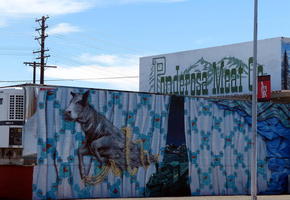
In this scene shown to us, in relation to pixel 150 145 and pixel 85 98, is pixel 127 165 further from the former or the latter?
pixel 85 98

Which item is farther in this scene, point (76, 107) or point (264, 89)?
point (264, 89)

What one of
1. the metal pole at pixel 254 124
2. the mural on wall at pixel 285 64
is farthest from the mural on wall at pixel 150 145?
the metal pole at pixel 254 124

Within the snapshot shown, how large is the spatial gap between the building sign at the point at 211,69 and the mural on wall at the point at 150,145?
3563 millimetres

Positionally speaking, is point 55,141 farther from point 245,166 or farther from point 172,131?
point 245,166

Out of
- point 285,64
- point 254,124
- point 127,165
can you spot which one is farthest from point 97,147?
point 285,64

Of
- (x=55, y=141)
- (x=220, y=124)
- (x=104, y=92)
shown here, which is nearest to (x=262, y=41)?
(x=220, y=124)

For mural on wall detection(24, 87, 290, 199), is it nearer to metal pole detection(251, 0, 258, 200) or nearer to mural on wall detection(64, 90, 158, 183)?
mural on wall detection(64, 90, 158, 183)

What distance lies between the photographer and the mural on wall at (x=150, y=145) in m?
Result: 23.4

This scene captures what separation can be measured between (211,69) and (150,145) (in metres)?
10.5

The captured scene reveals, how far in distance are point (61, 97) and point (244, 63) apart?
13.4m

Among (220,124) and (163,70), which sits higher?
(163,70)

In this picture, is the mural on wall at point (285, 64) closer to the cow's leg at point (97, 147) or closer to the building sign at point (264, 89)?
the building sign at point (264, 89)

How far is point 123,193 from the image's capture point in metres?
25.1

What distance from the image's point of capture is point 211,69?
3516 centimetres
